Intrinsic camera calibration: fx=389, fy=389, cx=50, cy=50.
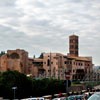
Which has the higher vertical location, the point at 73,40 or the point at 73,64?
the point at 73,40

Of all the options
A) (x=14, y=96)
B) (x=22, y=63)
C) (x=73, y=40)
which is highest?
(x=73, y=40)

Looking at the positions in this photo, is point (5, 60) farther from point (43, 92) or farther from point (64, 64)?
point (43, 92)

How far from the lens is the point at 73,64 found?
124m

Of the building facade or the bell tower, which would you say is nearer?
the building facade

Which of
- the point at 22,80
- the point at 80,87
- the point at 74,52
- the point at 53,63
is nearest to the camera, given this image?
the point at 22,80

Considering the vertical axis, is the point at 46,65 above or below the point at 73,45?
below

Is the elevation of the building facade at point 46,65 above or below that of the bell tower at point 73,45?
below

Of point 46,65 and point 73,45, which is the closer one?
point 46,65

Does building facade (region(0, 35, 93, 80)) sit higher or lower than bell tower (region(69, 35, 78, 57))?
lower

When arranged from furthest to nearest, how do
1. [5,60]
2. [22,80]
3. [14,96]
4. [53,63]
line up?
1. [53,63]
2. [5,60]
3. [22,80]
4. [14,96]

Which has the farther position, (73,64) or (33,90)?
(73,64)

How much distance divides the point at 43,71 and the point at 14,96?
55.8m

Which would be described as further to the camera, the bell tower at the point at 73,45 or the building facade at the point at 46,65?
the bell tower at the point at 73,45

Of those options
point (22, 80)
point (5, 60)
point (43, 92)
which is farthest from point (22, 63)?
point (22, 80)
